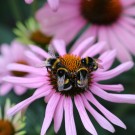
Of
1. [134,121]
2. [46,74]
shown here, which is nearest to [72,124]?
[46,74]

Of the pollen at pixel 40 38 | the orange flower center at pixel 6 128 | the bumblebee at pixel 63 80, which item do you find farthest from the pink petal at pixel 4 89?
the bumblebee at pixel 63 80

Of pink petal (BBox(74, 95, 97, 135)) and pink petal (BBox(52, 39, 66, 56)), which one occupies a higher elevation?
pink petal (BBox(52, 39, 66, 56))

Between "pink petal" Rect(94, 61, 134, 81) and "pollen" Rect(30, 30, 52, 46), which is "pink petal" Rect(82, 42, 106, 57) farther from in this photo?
"pollen" Rect(30, 30, 52, 46)

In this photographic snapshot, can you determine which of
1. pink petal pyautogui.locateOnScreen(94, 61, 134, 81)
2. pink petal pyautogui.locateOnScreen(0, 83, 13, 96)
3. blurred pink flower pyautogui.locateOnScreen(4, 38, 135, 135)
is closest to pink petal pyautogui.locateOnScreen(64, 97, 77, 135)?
blurred pink flower pyautogui.locateOnScreen(4, 38, 135, 135)

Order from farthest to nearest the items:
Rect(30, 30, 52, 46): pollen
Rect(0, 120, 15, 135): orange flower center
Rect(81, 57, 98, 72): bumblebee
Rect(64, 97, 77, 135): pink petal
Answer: Rect(30, 30, 52, 46): pollen
Rect(0, 120, 15, 135): orange flower center
Rect(81, 57, 98, 72): bumblebee
Rect(64, 97, 77, 135): pink petal

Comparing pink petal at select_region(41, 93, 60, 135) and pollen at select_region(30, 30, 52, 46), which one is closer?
pink petal at select_region(41, 93, 60, 135)

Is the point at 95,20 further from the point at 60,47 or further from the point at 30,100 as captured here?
the point at 30,100

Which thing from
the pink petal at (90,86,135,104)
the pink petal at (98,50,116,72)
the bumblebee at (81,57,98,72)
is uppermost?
the pink petal at (98,50,116,72)
